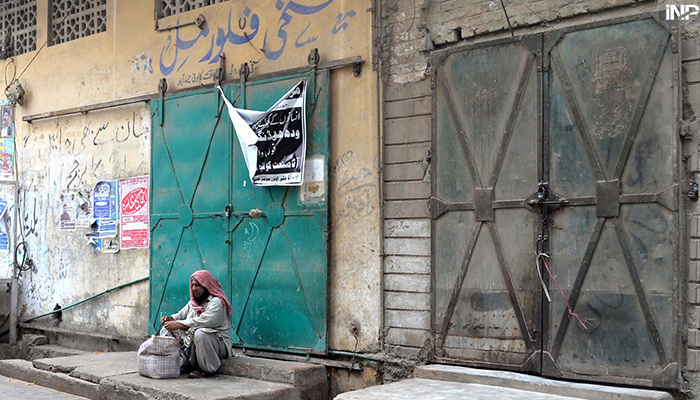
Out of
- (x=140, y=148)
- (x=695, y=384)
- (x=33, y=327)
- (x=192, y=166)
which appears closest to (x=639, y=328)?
(x=695, y=384)

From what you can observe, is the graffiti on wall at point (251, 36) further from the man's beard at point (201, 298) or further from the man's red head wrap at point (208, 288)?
the man's beard at point (201, 298)

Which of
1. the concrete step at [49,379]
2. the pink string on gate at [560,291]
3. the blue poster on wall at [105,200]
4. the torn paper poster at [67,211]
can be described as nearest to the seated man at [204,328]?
the concrete step at [49,379]

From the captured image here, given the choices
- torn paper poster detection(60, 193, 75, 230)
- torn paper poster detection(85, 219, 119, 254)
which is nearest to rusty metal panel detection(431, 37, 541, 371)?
torn paper poster detection(85, 219, 119, 254)

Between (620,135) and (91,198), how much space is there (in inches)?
255

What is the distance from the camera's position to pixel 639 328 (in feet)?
17.4

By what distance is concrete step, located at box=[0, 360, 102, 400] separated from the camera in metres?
7.24

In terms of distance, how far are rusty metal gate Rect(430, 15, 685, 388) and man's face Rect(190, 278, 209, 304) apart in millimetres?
2163

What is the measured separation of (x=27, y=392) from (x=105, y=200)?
8.60 feet

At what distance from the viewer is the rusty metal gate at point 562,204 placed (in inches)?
208

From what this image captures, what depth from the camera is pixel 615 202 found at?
547 cm

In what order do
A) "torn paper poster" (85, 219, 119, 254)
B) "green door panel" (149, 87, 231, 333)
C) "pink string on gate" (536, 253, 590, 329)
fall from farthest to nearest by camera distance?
"torn paper poster" (85, 219, 119, 254) < "green door panel" (149, 87, 231, 333) < "pink string on gate" (536, 253, 590, 329)

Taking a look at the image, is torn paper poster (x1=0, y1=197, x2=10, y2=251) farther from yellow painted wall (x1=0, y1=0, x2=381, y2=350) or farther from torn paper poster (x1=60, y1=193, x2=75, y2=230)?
torn paper poster (x1=60, y1=193, x2=75, y2=230)

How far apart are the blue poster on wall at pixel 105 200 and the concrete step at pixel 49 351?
1642 mm

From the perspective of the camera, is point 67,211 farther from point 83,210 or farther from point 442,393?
point 442,393
